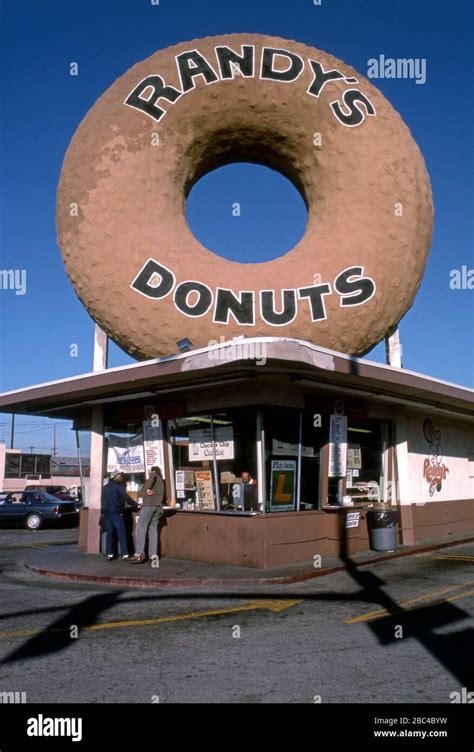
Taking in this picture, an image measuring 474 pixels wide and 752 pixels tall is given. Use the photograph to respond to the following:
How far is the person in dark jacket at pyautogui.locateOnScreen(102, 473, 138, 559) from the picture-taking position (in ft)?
44.1

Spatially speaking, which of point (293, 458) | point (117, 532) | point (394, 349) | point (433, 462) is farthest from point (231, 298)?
point (433, 462)

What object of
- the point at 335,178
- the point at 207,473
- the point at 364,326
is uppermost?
the point at 335,178

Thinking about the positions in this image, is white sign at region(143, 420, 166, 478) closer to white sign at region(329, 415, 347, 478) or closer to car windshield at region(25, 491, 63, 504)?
white sign at region(329, 415, 347, 478)

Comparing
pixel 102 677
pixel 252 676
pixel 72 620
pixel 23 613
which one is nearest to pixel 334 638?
pixel 252 676

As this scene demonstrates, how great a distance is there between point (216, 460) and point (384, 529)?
3927mm

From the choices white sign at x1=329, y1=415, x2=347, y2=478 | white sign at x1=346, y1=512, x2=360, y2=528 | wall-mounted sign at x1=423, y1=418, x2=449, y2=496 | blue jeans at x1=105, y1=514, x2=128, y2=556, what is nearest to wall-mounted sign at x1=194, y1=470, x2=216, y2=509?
blue jeans at x1=105, y1=514, x2=128, y2=556

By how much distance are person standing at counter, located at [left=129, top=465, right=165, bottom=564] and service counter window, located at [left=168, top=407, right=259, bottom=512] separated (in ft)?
2.20

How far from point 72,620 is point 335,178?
9223 millimetres

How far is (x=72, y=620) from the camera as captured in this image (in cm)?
832

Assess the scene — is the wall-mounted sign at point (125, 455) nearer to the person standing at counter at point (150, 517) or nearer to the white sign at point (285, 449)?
the person standing at counter at point (150, 517)

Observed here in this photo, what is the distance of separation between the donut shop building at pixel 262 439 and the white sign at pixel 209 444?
2cm

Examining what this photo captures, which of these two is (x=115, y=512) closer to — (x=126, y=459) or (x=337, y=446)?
(x=126, y=459)

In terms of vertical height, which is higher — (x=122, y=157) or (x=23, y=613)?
(x=122, y=157)
